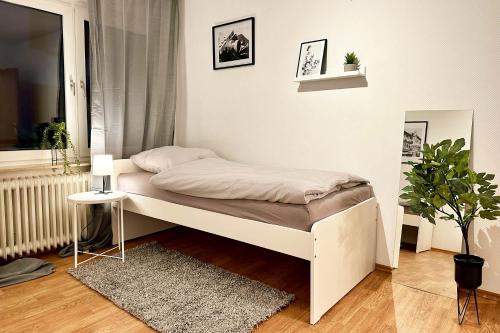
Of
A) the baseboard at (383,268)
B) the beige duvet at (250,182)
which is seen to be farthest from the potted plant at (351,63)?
the baseboard at (383,268)

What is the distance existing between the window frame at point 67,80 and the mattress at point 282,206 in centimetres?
95

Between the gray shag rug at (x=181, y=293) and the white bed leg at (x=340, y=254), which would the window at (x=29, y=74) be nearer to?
the gray shag rug at (x=181, y=293)

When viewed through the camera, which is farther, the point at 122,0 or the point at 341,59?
the point at 122,0

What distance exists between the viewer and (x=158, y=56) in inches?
137

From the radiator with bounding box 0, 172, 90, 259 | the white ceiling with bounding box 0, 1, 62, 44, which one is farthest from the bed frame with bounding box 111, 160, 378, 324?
the white ceiling with bounding box 0, 1, 62, 44

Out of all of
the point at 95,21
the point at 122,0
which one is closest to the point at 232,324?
the point at 95,21

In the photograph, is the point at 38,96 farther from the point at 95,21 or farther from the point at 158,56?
the point at 158,56

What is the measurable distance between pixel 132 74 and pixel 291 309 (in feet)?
7.94

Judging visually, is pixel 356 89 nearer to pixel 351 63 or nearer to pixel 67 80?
pixel 351 63

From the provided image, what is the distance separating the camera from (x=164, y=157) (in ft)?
9.75

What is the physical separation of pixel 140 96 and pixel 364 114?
199cm

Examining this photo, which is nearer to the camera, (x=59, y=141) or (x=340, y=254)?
(x=340, y=254)

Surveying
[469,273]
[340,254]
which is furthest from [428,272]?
[340,254]

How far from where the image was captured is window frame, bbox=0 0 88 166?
2.81 m
